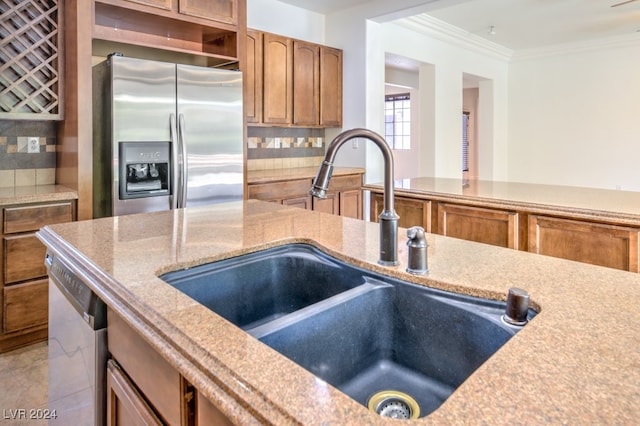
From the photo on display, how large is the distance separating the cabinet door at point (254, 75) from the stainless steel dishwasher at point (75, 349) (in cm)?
274

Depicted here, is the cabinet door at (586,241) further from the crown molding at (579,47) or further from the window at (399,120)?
the window at (399,120)

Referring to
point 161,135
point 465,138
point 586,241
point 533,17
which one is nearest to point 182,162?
point 161,135

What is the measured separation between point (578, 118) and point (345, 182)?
4.43 metres

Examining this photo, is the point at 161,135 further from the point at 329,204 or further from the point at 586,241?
the point at 586,241

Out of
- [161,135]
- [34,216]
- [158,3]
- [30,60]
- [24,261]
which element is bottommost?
[24,261]

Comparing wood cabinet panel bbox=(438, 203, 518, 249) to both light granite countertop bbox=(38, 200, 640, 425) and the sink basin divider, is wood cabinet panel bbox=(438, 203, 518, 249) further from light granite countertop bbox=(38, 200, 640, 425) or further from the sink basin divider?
the sink basin divider

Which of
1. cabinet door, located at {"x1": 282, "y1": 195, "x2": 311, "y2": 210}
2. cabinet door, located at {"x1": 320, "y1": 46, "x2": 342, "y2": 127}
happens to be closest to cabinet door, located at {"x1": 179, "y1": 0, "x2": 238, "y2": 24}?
cabinet door, located at {"x1": 320, "y1": 46, "x2": 342, "y2": 127}

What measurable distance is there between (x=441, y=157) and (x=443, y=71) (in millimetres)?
1121

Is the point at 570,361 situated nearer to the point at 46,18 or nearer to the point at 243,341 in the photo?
the point at 243,341

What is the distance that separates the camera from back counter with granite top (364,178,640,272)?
1925 millimetres

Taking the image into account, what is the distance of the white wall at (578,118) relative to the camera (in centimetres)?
613

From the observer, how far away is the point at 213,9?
10.9 feet

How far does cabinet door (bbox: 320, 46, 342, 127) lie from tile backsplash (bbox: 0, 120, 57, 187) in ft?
8.23

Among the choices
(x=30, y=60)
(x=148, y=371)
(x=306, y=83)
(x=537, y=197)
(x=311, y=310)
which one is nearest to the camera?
(x=148, y=371)
